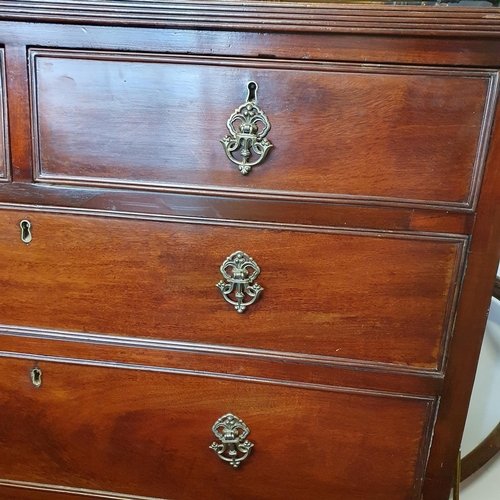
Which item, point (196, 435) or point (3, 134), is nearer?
point (3, 134)

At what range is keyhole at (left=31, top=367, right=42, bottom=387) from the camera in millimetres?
861

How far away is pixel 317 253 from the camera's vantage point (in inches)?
29.5

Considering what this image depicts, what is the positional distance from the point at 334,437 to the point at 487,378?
0.60 metres

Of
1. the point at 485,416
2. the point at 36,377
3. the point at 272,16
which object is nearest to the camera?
the point at 272,16

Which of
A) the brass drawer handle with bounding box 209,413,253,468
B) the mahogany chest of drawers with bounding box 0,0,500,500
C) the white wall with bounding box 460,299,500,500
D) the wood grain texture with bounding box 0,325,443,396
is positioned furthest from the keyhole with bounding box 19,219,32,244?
the white wall with bounding box 460,299,500,500

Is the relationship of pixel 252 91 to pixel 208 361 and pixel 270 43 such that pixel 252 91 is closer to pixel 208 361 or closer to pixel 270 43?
pixel 270 43

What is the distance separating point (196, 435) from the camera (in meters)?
0.87

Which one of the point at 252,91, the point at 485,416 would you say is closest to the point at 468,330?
the point at 252,91

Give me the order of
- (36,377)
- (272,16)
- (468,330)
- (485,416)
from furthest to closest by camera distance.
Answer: (485,416), (36,377), (468,330), (272,16)

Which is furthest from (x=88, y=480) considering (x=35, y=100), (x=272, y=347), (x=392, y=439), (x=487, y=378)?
(x=487, y=378)

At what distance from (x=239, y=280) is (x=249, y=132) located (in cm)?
21

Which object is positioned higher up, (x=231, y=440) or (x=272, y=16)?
(x=272, y=16)

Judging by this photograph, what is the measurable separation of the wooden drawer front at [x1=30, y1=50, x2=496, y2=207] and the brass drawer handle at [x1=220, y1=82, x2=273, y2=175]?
0.01 m

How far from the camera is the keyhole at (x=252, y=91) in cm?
69
